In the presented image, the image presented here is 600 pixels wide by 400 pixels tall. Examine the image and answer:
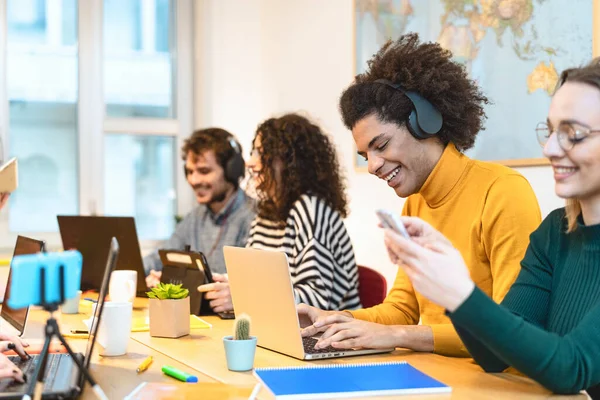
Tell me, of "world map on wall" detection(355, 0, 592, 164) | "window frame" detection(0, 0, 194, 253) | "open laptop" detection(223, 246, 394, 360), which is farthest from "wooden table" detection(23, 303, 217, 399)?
"window frame" detection(0, 0, 194, 253)

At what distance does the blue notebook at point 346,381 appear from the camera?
1.26m

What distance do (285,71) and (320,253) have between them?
6.44ft

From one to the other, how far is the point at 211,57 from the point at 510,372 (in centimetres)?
310

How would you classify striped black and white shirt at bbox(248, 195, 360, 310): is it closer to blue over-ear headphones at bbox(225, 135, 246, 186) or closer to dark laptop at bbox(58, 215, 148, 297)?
dark laptop at bbox(58, 215, 148, 297)

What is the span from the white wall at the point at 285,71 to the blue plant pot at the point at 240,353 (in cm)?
191

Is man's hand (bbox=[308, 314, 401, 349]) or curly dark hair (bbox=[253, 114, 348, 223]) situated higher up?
curly dark hair (bbox=[253, 114, 348, 223])

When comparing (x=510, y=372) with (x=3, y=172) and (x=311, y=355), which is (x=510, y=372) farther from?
(x=3, y=172)

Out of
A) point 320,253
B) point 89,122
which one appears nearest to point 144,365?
point 320,253

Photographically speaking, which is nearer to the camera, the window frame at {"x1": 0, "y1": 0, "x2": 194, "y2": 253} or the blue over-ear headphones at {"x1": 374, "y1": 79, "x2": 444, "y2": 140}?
the blue over-ear headphones at {"x1": 374, "y1": 79, "x2": 444, "y2": 140}

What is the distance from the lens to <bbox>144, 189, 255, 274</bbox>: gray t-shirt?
3146mm

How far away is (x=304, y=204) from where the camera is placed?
2475mm

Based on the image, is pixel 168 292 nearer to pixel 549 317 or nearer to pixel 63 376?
pixel 63 376

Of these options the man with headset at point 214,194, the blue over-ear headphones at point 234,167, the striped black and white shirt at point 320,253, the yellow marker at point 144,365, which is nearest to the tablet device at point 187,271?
the striped black and white shirt at point 320,253

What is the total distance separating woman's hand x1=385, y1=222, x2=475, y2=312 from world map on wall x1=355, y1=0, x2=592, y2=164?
1118mm
